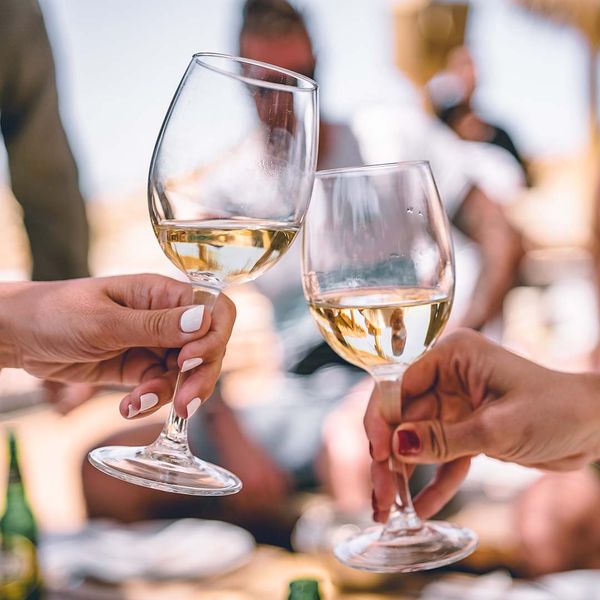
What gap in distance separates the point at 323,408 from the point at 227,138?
1.59 m

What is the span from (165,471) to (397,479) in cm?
24

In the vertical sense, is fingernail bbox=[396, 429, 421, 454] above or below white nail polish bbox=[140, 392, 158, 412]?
below

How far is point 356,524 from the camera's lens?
1192 millimetres

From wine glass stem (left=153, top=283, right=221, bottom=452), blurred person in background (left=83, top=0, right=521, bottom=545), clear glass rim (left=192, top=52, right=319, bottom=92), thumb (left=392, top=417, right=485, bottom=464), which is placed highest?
clear glass rim (left=192, top=52, right=319, bottom=92)

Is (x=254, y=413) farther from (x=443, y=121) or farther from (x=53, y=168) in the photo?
(x=443, y=121)

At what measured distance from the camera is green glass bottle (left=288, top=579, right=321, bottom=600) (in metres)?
0.68

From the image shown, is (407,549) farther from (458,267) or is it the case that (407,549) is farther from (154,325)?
(458,267)

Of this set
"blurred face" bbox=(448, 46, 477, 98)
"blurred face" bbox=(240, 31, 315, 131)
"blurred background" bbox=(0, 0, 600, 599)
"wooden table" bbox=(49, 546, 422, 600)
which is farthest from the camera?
"blurred face" bbox=(448, 46, 477, 98)

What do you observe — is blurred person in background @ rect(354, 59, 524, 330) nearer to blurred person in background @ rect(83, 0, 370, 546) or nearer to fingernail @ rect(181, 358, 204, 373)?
blurred person in background @ rect(83, 0, 370, 546)

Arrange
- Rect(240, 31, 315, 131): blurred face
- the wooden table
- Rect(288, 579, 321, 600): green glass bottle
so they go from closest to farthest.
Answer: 1. Rect(288, 579, 321, 600): green glass bottle
2. the wooden table
3. Rect(240, 31, 315, 131): blurred face

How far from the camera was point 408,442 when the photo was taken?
0.74 meters

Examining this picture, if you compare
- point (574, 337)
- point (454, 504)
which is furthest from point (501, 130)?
point (454, 504)

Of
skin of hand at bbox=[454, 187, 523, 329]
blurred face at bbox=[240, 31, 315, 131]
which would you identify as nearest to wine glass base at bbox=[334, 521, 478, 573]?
blurred face at bbox=[240, 31, 315, 131]

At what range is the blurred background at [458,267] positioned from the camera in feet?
3.76
